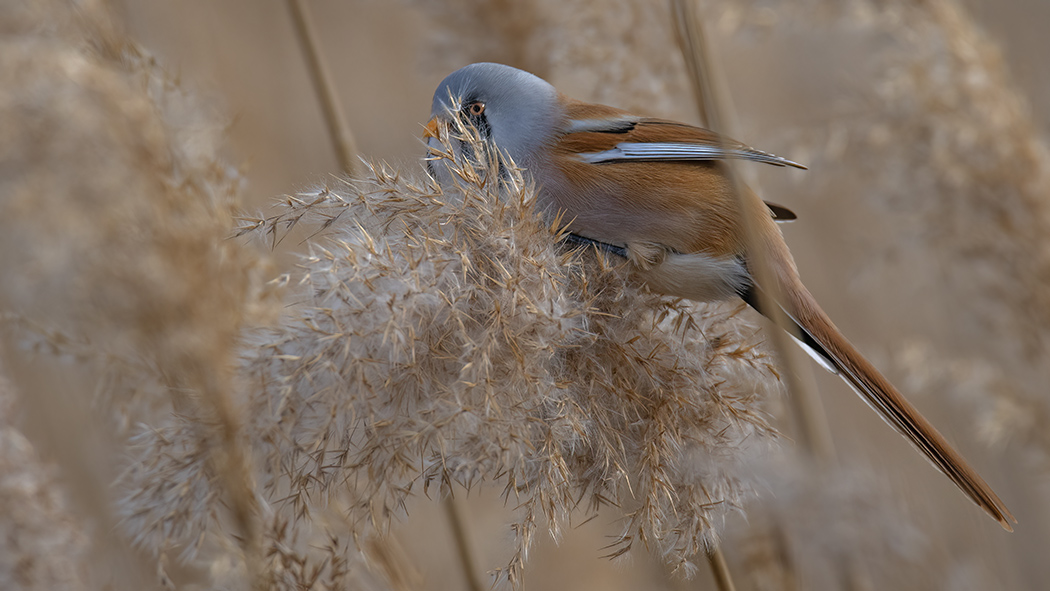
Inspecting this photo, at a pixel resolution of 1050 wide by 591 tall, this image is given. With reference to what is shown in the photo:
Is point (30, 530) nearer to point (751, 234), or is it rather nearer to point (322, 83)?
point (322, 83)

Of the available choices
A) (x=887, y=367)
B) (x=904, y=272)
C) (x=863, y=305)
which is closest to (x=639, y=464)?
(x=887, y=367)

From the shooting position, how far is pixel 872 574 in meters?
1.23

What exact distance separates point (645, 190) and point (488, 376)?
72 cm

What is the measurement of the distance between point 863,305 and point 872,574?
2.38 metres

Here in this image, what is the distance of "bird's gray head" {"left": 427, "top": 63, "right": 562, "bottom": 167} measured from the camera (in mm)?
1802

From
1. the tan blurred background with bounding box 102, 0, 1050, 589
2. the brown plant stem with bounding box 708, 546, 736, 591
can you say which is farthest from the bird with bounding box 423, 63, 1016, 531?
the brown plant stem with bounding box 708, 546, 736, 591

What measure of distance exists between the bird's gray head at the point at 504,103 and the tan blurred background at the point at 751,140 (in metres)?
0.21

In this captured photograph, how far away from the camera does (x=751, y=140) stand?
214 centimetres

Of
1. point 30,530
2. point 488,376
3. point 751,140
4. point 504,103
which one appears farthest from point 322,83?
point 751,140

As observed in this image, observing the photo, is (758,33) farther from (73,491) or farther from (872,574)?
(73,491)

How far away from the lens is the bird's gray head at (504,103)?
1802 mm

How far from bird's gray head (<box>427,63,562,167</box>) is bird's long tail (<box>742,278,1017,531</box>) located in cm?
64

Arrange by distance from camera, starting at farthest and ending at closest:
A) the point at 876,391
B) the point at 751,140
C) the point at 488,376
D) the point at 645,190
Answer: the point at 751,140 < the point at 645,190 < the point at 876,391 < the point at 488,376

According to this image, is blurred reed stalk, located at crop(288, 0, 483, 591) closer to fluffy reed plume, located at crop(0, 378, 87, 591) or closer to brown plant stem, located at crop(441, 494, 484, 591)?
brown plant stem, located at crop(441, 494, 484, 591)
